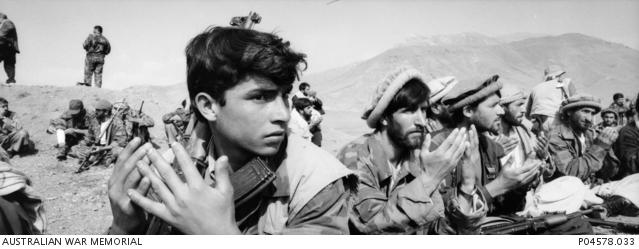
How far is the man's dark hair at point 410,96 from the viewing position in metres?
3.05

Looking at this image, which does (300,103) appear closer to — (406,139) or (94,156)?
(94,156)

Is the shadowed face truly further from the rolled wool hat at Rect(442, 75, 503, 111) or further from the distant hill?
the distant hill

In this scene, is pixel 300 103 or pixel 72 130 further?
pixel 72 130

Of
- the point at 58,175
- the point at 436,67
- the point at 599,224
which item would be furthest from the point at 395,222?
the point at 436,67

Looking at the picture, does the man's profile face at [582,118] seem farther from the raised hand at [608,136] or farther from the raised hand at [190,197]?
the raised hand at [190,197]

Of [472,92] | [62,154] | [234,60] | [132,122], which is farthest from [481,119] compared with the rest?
[62,154]

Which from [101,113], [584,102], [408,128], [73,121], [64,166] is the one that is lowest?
[64,166]

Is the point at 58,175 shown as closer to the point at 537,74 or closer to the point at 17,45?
the point at 17,45

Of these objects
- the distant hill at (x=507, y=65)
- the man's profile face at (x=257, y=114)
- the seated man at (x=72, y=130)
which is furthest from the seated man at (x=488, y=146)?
the distant hill at (x=507, y=65)

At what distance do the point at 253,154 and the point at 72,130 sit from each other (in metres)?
9.77

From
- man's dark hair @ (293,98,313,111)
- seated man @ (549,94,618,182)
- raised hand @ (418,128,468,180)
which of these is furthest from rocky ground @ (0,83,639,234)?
man's dark hair @ (293,98,313,111)

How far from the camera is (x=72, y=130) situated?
10.1m

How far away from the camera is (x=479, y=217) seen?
7.41 feet

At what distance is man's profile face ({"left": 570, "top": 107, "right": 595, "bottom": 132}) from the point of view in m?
4.97
